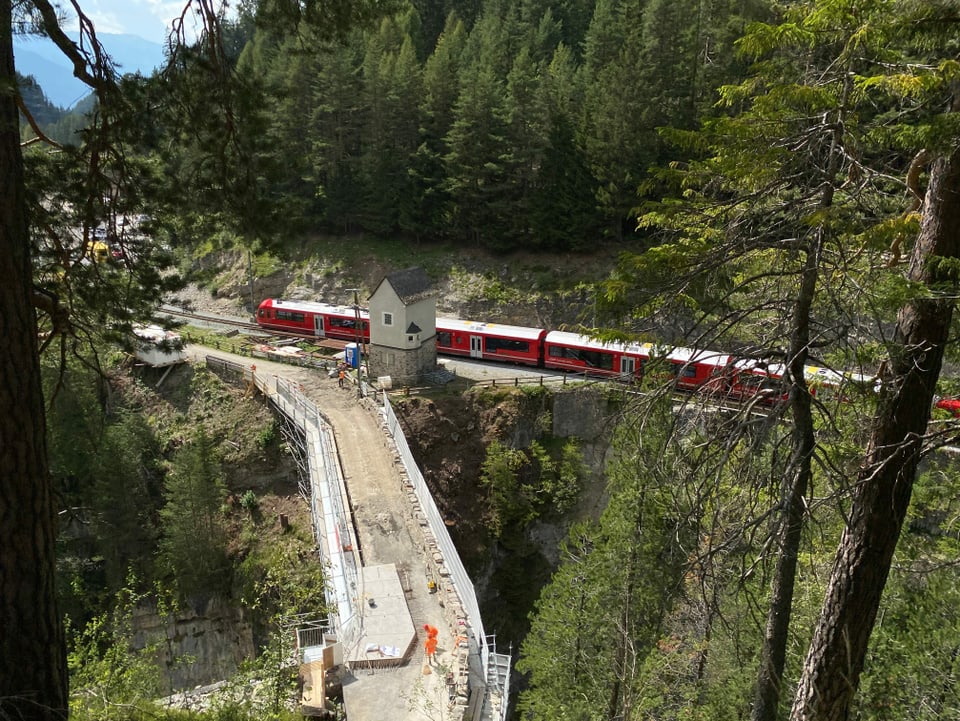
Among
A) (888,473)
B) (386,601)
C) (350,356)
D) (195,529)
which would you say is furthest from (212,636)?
(888,473)

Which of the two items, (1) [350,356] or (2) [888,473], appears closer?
(2) [888,473]

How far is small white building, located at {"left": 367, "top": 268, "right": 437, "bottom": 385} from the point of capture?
93.0 ft

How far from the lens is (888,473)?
586 cm

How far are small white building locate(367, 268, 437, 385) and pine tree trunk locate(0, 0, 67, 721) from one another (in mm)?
23119

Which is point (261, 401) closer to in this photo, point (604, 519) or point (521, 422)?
point (521, 422)

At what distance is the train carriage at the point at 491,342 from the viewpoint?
30.7m

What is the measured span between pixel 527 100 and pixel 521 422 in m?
20.3

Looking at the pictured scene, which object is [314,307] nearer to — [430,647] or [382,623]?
[382,623]

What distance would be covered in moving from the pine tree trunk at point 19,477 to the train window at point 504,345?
1035 inches

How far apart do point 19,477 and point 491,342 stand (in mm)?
27070

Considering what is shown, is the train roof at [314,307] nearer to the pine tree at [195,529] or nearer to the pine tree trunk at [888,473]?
the pine tree at [195,529]

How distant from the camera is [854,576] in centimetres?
605

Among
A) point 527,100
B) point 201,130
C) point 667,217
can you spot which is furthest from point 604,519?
point 527,100

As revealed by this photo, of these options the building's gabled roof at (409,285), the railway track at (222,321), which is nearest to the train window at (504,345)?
the building's gabled roof at (409,285)
